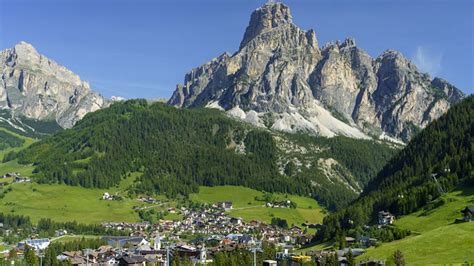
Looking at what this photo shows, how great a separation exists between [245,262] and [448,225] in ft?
187

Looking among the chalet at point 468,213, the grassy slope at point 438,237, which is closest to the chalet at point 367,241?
the grassy slope at point 438,237

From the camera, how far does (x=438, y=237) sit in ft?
507

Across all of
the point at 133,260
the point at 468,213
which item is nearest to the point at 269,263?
the point at 133,260

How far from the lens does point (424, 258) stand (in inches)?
5497

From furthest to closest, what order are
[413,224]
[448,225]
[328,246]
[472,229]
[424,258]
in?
[328,246], [413,224], [448,225], [472,229], [424,258]

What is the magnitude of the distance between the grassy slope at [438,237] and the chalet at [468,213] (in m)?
3.57

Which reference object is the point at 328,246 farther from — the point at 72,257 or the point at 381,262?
the point at 72,257

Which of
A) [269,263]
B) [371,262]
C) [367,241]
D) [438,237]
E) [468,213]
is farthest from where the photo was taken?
[367,241]

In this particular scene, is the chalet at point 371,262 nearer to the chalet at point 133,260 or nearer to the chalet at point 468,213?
the chalet at point 468,213

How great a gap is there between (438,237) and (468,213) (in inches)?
800

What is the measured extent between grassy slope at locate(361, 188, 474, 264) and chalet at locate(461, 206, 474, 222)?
3572mm

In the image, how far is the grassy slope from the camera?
5468 inches

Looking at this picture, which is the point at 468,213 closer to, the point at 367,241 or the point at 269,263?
the point at 367,241

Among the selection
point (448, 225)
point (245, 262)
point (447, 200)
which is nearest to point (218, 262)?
point (245, 262)
